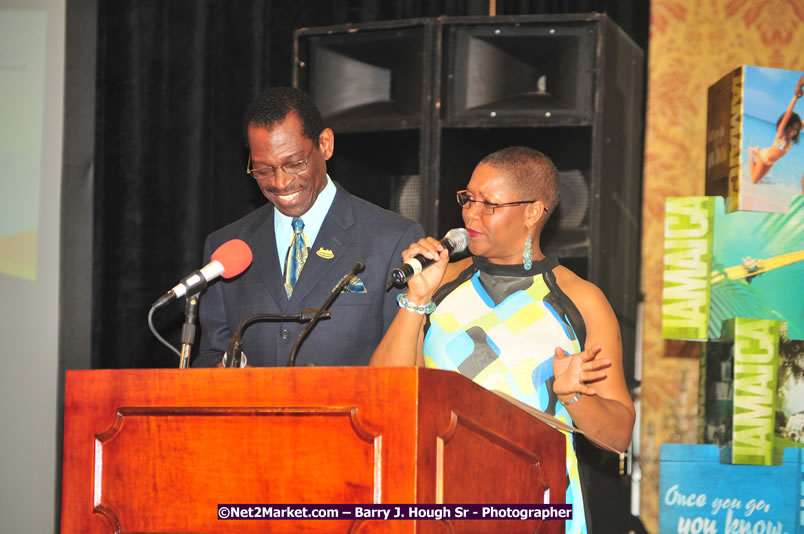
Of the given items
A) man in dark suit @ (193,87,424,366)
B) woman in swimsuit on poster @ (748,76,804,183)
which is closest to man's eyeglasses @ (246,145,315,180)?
man in dark suit @ (193,87,424,366)

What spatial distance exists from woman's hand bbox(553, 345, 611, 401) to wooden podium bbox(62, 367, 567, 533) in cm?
15

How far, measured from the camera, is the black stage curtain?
4.16m

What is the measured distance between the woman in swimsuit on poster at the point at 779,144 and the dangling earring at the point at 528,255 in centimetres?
156

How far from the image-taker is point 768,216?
3.65 m

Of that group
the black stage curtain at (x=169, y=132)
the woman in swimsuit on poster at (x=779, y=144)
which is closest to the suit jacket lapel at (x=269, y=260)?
the black stage curtain at (x=169, y=132)

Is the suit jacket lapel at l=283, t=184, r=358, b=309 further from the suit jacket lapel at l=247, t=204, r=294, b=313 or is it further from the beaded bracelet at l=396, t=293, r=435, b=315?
the beaded bracelet at l=396, t=293, r=435, b=315

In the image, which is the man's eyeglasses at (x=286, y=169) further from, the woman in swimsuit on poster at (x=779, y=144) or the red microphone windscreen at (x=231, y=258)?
the woman in swimsuit on poster at (x=779, y=144)

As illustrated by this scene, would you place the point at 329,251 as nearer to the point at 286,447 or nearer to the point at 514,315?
the point at 514,315

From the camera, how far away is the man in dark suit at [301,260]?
2529 mm

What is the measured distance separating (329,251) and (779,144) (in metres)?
1.99

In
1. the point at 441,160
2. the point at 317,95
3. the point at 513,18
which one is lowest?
the point at 441,160

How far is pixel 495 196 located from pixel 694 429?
2094mm

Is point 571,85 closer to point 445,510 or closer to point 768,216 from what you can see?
point 768,216

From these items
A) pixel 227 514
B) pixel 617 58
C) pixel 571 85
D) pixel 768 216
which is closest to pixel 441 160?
pixel 571 85
